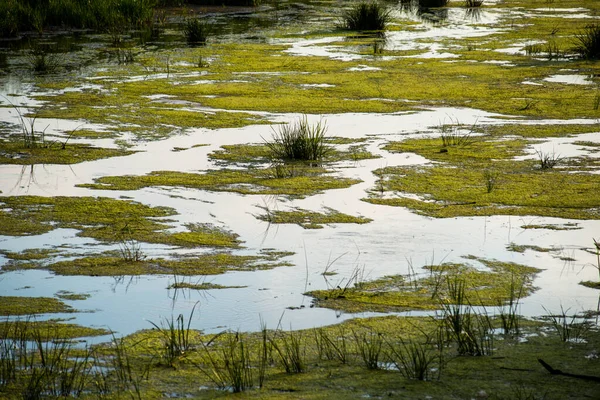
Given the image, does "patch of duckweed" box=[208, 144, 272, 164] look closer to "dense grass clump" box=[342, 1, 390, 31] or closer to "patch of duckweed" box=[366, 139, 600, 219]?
"patch of duckweed" box=[366, 139, 600, 219]

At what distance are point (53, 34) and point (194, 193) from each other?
952 cm

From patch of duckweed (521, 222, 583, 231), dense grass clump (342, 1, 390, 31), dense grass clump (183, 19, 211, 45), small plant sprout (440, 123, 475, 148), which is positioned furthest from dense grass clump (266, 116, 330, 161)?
dense grass clump (342, 1, 390, 31)

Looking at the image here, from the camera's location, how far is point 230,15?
56.6 ft

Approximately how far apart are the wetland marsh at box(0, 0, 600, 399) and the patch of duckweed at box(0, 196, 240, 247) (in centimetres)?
2

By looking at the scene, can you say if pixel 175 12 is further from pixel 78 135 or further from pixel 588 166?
pixel 588 166

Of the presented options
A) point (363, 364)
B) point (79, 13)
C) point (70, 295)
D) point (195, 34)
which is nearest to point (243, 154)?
point (70, 295)

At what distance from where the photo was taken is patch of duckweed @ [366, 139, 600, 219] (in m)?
5.89

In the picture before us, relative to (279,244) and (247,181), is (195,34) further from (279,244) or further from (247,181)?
(279,244)

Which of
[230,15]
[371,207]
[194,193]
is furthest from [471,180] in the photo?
[230,15]

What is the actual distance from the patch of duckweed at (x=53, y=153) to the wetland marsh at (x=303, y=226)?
33 mm

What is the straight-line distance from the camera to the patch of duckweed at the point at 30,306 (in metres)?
4.17

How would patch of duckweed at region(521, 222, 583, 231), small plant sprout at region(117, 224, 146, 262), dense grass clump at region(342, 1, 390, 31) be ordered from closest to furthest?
small plant sprout at region(117, 224, 146, 262)
patch of duckweed at region(521, 222, 583, 231)
dense grass clump at region(342, 1, 390, 31)

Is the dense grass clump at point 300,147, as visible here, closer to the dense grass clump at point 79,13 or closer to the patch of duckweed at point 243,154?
the patch of duckweed at point 243,154

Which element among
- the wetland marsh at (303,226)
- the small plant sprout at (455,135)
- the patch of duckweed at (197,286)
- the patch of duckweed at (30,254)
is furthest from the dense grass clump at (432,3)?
the patch of duckweed at (197,286)
